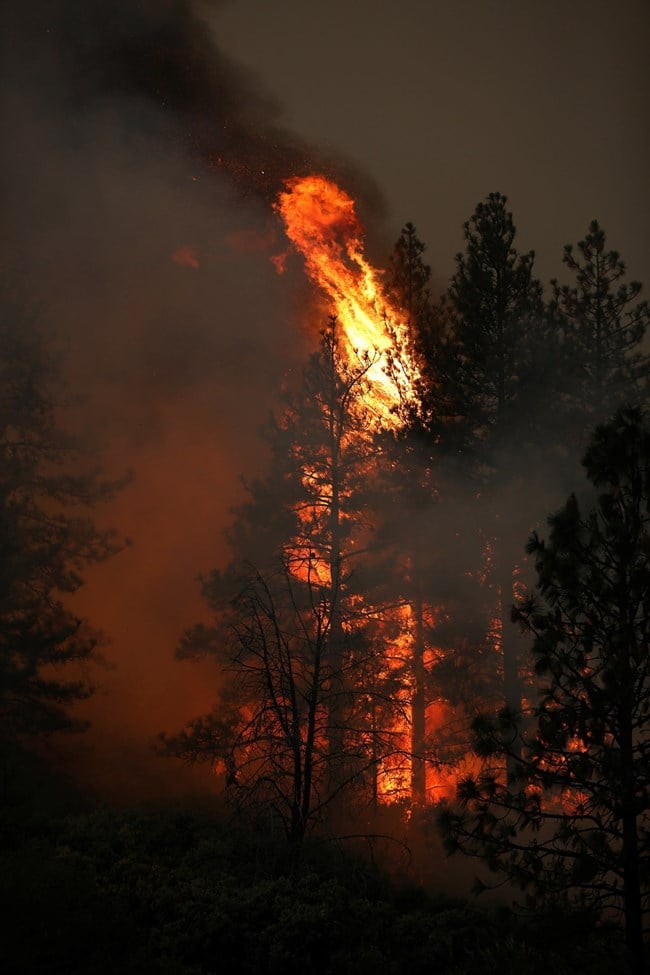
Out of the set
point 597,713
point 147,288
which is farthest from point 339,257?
point 597,713

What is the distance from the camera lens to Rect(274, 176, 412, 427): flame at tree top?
86.8 feet

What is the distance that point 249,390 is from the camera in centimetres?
3594

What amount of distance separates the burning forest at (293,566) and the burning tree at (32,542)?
3.6 inches

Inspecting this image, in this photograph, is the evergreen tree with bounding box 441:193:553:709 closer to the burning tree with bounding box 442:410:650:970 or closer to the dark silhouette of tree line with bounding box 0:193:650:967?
the dark silhouette of tree line with bounding box 0:193:650:967

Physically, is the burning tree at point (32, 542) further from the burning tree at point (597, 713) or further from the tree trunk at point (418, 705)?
the burning tree at point (597, 713)

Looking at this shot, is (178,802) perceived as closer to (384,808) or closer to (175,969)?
(384,808)

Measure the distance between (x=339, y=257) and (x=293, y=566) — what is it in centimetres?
1535

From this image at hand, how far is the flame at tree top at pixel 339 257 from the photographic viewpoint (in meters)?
26.5

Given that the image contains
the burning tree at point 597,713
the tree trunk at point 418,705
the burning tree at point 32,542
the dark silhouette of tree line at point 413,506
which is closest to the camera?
the burning tree at point 597,713

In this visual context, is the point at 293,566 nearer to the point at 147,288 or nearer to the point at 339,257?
the point at 339,257

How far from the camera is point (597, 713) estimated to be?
7.79 metres

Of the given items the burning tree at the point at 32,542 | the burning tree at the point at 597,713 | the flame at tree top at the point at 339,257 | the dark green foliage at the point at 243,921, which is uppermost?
the flame at tree top at the point at 339,257

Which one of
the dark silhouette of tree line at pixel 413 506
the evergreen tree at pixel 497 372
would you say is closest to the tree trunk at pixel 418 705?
the dark silhouette of tree line at pixel 413 506

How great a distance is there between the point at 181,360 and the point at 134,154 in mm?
16497
